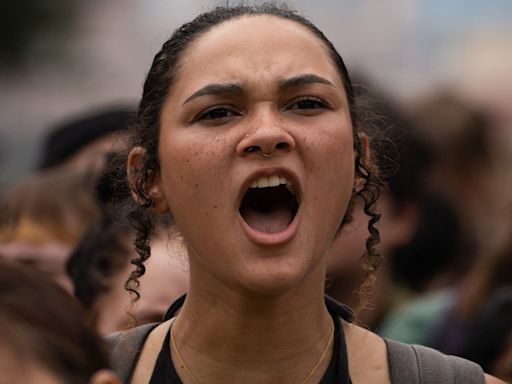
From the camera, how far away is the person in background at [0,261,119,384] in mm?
2531

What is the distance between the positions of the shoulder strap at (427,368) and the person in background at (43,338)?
1.17m

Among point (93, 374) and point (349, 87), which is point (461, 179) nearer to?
point (349, 87)

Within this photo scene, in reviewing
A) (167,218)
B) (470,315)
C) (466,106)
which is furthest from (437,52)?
(167,218)

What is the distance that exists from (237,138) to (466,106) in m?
4.64

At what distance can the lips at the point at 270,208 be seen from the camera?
3.49m

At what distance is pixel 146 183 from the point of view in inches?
150

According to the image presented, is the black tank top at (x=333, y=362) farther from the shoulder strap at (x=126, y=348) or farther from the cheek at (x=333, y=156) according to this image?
the cheek at (x=333, y=156)

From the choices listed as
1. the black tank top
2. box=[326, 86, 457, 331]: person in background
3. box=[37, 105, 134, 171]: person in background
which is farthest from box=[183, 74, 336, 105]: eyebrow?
box=[37, 105, 134, 171]: person in background

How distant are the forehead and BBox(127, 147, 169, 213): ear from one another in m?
0.25

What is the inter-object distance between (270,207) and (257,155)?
0.72 ft

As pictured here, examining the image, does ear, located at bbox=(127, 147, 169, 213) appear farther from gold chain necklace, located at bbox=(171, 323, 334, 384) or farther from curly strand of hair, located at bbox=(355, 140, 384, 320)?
curly strand of hair, located at bbox=(355, 140, 384, 320)

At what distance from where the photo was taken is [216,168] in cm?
352

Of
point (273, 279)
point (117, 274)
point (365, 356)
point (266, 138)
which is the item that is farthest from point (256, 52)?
point (117, 274)

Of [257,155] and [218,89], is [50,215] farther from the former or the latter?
[257,155]
